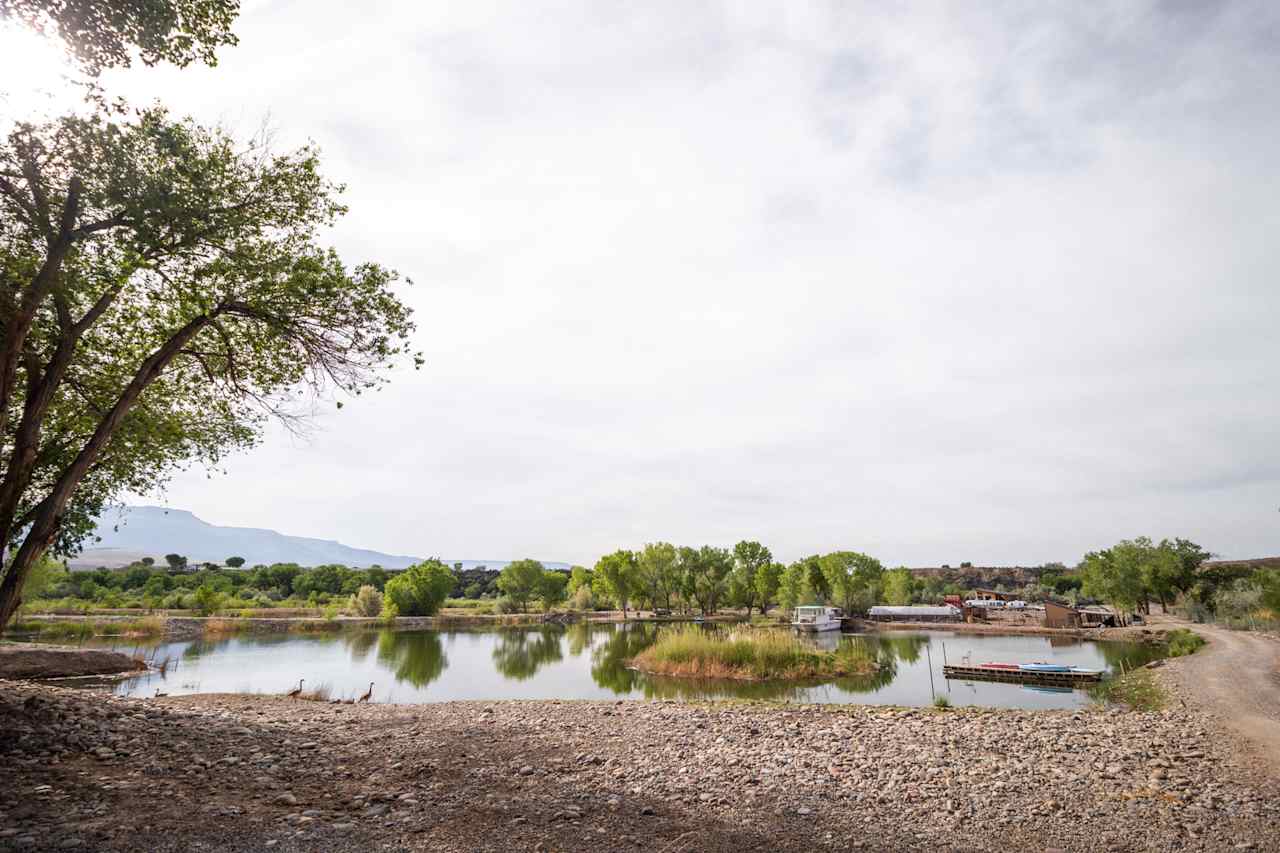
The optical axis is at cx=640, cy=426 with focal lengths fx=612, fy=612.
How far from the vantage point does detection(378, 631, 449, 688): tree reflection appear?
26547 millimetres

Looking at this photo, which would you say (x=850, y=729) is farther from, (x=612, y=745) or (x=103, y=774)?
(x=103, y=774)

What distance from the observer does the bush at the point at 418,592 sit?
6725 centimetres

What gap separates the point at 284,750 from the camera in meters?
7.91

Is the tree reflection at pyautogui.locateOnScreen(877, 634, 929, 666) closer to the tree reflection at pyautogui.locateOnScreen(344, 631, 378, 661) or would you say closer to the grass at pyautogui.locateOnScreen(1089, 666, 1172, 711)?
the grass at pyautogui.locateOnScreen(1089, 666, 1172, 711)

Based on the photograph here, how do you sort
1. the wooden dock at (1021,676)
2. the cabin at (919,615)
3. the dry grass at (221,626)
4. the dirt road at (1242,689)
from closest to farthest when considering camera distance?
1. the dirt road at (1242,689)
2. the wooden dock at (1021,676)
3. the dry grass at (221,626)
4. the cabin at (919,615)

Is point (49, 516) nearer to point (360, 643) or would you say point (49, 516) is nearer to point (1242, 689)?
point (1242, 689)

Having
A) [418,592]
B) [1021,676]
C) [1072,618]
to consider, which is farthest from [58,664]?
[1072,618]

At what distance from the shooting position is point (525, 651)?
3881 centimetres

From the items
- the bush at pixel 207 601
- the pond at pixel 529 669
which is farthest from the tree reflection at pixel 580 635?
the bush at pixel 207 601

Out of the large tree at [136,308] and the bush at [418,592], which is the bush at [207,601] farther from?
the large tree at [136,308]

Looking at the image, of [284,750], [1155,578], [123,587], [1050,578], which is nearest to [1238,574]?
[1155,578]

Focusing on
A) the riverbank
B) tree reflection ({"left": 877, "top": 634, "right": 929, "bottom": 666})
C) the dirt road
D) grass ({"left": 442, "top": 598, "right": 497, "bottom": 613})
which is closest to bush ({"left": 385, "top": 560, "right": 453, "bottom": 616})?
grass ({"left": 442, "top": 598, "right": 497, "bottom": 613})

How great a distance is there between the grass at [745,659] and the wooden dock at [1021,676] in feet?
12.7

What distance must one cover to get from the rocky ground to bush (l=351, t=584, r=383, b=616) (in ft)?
196
